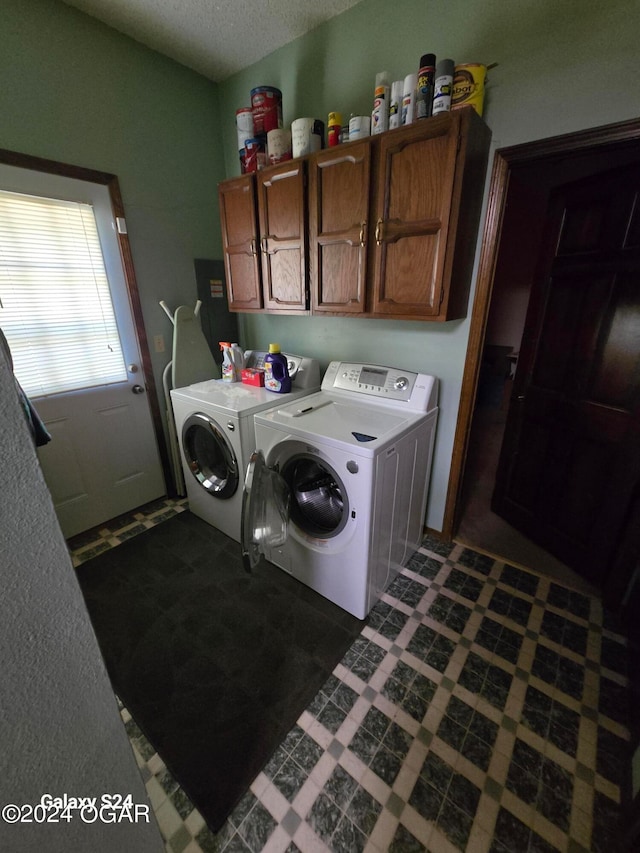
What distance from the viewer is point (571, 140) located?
4.48 feet

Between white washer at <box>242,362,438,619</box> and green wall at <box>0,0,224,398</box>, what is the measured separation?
1.31 metres

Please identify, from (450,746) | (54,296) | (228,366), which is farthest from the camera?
(228,366)

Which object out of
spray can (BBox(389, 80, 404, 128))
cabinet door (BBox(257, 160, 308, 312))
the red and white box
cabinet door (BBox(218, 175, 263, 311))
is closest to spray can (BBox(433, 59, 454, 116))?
spray can (BBox(389, 80, 404, 128))

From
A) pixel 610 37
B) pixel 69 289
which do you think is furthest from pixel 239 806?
pixel 610 37

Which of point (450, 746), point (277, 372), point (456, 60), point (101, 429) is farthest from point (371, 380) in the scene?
point (101, 429)

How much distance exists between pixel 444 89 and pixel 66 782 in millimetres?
2286

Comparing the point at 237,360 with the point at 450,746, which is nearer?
the point at 450,746

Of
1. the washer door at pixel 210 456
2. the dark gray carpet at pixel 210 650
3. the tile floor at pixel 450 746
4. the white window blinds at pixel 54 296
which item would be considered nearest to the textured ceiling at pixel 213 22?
the white window blinds at pixel 54 296

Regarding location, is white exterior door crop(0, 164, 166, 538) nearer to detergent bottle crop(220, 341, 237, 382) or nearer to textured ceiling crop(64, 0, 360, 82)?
detergent bottle crop(220, 341, 237, 382)

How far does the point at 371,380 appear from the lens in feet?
6.37

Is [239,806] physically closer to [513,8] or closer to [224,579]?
[224,579]

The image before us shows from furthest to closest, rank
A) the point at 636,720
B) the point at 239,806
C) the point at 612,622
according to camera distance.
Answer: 1. the point at 612,622
2. the point at 636,720
3. the point at 239,806

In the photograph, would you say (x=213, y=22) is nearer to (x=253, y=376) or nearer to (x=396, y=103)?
(x=396, y=103)

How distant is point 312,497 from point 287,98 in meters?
2.32
